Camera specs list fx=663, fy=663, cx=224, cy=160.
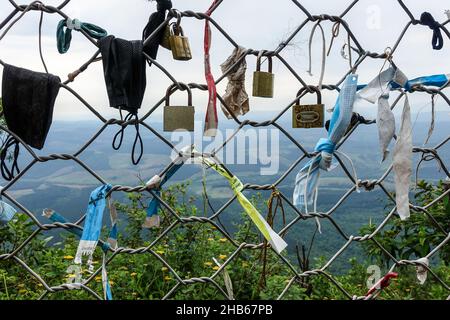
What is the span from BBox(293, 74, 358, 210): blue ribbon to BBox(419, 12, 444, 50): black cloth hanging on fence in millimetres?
207

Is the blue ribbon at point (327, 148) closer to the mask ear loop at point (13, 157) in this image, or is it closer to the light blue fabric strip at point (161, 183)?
the light blue fabric strip at point (161, 183)

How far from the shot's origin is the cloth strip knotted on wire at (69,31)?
3.01ft

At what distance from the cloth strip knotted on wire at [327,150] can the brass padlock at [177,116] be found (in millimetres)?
230

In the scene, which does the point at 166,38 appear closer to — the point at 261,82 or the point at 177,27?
the point at 177,27

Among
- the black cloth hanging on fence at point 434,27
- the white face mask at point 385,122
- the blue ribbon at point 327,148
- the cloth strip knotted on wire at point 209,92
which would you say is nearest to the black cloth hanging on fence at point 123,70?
the cloth strip knotted on wire at point 209,92

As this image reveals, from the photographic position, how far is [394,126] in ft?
3.68

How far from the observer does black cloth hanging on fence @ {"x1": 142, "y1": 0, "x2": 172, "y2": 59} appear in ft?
3.14

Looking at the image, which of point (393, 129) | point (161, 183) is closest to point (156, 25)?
point (161, 183)

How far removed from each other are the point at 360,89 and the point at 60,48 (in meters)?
0.50

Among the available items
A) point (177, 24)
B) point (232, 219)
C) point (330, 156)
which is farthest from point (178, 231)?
point (177, 24)

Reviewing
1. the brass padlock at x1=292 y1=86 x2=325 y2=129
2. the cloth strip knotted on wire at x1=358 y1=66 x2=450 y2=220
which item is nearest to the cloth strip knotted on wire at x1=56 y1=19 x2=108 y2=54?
the brass padlock at x1=292 y1=86 x2=325 y2=129

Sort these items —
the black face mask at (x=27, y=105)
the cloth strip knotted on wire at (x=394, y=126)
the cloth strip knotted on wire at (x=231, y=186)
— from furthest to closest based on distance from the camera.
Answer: the cloth strip knotted on wire at (x=394, y=126) → the cloth strip knotted on wire at (x=231, y=186) → the black face mask at (x=27, y=105)

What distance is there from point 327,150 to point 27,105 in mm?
471
